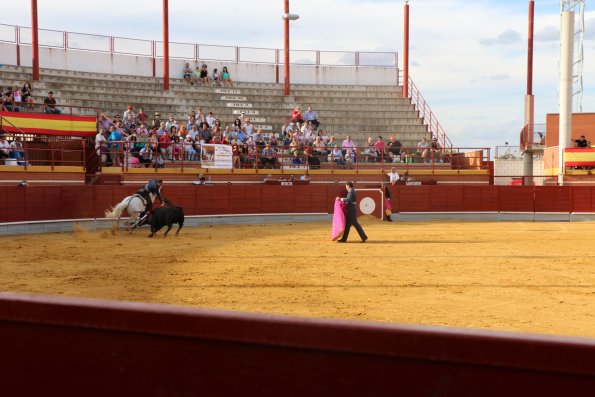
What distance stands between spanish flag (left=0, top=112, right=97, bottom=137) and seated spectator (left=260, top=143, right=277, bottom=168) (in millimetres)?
6259

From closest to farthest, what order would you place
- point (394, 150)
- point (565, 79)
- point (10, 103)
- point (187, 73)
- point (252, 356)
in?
1. point (252, 356)
2. point (10, 103)
3. point (394, 150)
4. point (565, 79)
5. point (187, 73)

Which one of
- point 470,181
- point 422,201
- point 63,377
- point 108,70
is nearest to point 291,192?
point 422,201

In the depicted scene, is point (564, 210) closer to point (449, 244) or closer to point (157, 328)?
point (449, 244)

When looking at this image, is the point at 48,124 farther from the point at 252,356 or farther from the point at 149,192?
the point at 252,356

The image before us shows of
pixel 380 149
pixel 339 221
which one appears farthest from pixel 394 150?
pixel 339 221

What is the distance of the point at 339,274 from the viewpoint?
11.2 meters

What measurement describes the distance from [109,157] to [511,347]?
22895 millimetres

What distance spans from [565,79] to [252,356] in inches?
1183

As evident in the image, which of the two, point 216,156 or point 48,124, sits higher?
point 48,124

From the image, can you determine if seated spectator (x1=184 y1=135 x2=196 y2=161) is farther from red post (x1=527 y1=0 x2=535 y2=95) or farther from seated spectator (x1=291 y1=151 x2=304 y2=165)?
red post (x1=527 y1=0 x2=535 y2=95)

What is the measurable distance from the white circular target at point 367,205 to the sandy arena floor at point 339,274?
19.3ft

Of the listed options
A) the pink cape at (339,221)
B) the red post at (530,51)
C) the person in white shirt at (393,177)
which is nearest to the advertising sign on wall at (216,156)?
the person in white shirt at (393,177)

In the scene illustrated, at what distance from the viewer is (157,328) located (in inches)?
71.9

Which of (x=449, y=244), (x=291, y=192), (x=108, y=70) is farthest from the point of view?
(x=108, y=70)
